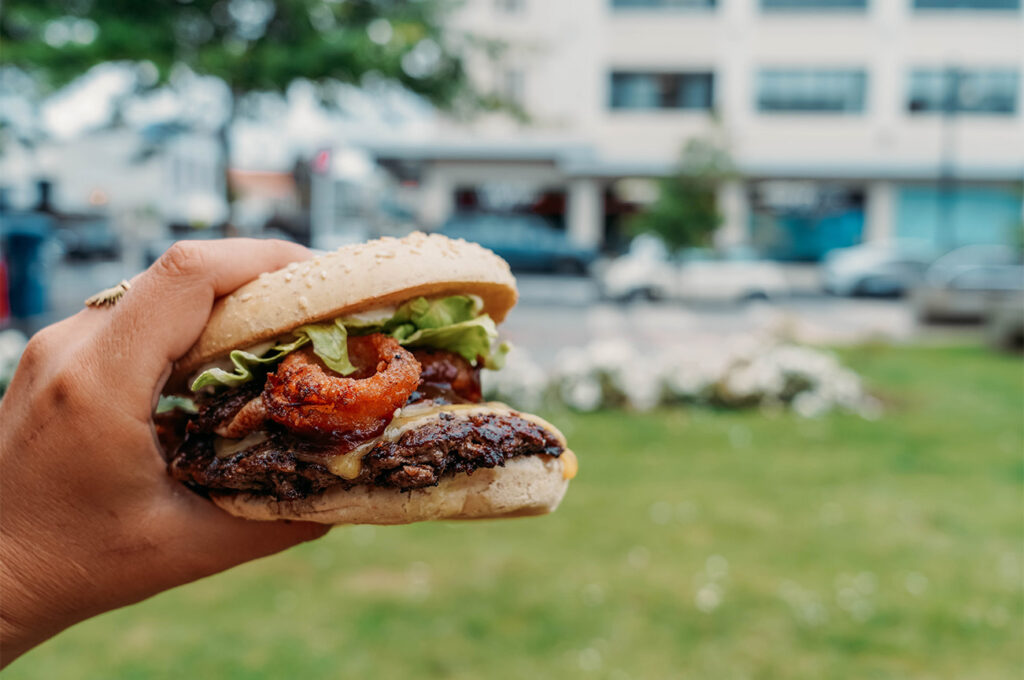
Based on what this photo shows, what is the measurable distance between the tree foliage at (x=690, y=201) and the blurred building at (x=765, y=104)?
1283 cm

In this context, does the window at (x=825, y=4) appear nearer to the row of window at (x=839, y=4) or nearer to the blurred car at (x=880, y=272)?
the row of window at (x=839, y=4)

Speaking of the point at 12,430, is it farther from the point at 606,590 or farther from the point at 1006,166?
the point at 1006,166

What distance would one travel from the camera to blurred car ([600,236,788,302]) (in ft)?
86.9

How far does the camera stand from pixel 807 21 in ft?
126


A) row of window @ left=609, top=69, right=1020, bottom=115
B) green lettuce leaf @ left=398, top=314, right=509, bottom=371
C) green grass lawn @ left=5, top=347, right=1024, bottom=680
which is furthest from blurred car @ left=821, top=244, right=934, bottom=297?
green lettuce leaf @ left=398, top=314, right=509, bottom=371

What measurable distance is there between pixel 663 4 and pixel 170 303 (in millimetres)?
39948

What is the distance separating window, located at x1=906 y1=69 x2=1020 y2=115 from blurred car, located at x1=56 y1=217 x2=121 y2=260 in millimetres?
34091

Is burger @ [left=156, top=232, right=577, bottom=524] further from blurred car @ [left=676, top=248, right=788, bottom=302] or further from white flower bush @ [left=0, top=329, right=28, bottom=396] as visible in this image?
blurred car @ [left=676, top=248, right=788, bottom=302]

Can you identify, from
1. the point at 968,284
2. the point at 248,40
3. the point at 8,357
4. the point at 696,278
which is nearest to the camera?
the point at 8,357

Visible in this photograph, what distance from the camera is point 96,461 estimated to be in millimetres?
2266

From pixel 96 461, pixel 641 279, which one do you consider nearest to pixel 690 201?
pixel 641 279

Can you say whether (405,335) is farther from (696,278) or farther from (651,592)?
(696,278)

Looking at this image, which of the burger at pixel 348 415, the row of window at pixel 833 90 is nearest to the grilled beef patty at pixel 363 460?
the burger at pixel 348 415

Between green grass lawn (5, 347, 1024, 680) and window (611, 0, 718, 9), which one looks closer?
green grass lawn (5, 347, 1024, 680)
